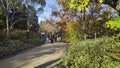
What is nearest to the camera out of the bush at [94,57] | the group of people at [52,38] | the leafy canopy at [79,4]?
the leafy canopy at [79,4]

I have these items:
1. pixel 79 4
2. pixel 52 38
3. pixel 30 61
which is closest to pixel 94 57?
pixel 79 4

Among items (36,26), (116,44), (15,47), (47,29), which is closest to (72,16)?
(15,47)

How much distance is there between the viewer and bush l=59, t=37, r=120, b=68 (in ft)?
36.6

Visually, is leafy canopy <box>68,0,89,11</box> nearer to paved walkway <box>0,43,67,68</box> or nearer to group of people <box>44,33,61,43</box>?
paved walkway <box>0,43,67,68</box>

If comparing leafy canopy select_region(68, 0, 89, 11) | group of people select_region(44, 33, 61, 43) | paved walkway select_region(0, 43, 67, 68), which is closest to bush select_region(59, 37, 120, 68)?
leafy canopy select_region(68, 0, 89, 11)

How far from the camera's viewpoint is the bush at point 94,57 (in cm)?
1115

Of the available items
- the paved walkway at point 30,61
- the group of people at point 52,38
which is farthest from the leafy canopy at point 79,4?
the group of people at point 52,38

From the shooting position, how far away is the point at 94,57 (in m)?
11.4

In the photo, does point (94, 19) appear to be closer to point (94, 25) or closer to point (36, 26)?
point (94, 25)

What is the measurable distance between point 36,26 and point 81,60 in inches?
2296

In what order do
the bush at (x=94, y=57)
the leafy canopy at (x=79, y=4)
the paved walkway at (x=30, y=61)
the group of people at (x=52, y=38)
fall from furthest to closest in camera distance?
the group of people at (x=52, y=38)
the paved walkway at (x=30, y=61)
the bush at (x=94, y=57)
the leafy canopy at (x=79, y=4)

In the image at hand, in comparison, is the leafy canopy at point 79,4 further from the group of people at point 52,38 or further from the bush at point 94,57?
the group of people at point 52,38

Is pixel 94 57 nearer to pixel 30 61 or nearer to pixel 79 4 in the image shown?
pixel 79 4

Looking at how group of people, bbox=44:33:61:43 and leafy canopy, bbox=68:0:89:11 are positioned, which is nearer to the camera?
leafy canopy, bbox=68:0:89:11
